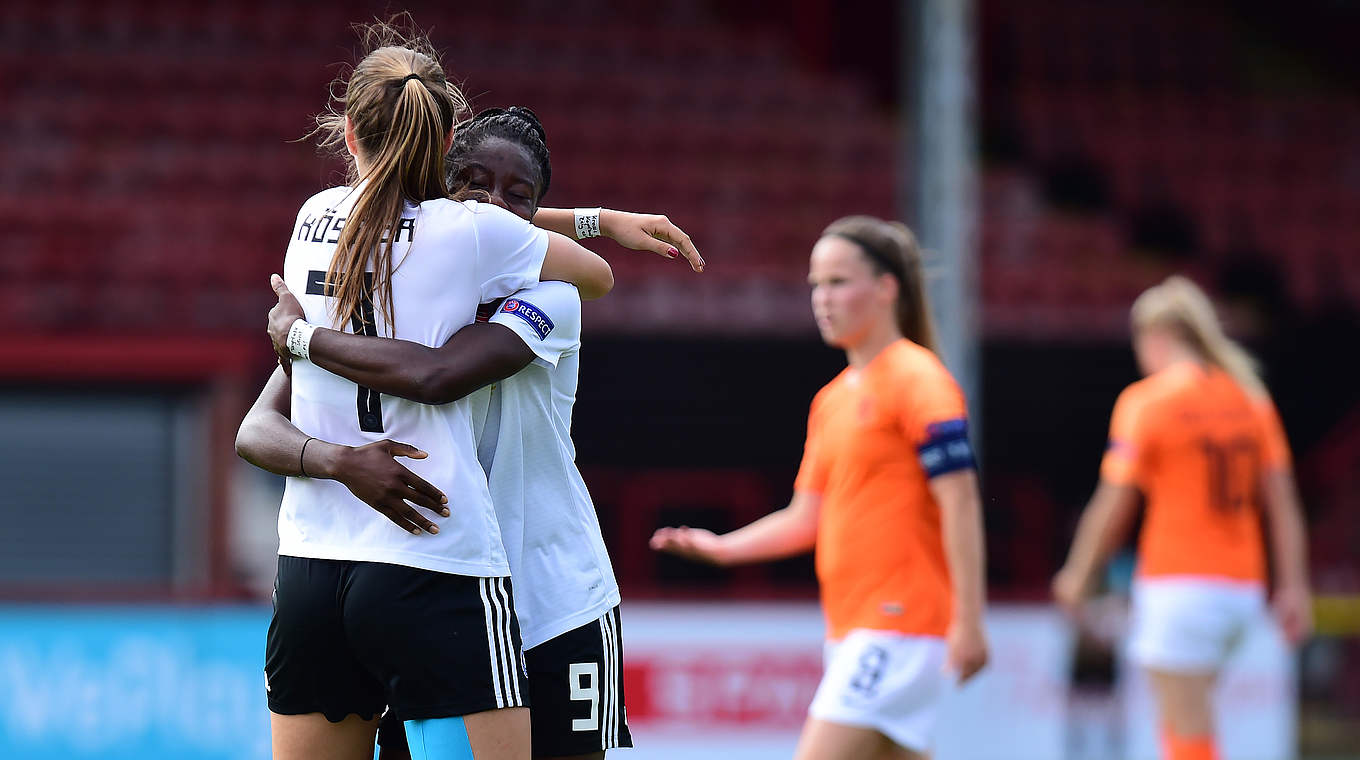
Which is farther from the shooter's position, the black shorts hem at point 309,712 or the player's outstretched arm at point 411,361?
the black shorts hem at point 309,712

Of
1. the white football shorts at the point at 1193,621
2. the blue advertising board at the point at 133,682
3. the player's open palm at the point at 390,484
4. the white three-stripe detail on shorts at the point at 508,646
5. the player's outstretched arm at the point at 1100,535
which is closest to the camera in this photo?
the player's open palm at the point at 390,484

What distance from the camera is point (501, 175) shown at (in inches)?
115

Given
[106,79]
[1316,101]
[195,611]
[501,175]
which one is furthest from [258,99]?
[1316,101]

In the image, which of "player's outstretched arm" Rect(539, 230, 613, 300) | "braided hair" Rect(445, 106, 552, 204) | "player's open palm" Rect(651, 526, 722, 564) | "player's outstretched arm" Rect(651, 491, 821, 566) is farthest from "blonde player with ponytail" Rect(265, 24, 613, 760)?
"player's outstretched arm" Rect(651, 491, 821, 566)

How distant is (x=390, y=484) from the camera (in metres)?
2.51

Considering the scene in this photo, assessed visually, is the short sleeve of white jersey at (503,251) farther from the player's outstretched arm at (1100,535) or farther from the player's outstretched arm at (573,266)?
the player's outstretched arm at (1100,535)

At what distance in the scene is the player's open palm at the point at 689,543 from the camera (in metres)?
3.98

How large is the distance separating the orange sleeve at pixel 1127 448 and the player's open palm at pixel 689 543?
2395 millimetres

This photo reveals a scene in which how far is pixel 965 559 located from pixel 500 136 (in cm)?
181

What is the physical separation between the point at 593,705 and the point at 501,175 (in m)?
0.98

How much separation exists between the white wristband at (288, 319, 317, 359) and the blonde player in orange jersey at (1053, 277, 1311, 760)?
4118mm

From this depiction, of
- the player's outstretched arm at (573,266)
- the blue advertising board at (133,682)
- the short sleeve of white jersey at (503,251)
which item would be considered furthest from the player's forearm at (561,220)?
the blue advertising board at (133,682)

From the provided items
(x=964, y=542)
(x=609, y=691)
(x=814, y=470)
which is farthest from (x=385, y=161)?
(x=814, y=470)

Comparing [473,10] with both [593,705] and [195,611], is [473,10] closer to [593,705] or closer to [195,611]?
[195,611]
